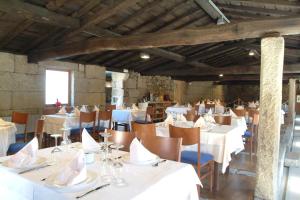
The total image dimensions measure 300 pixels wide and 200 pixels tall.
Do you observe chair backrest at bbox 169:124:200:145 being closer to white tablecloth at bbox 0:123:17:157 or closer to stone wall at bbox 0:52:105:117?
white tablecloth at bbox 0:123:17:157

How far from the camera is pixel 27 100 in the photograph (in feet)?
20.1

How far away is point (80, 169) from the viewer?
1414 mm

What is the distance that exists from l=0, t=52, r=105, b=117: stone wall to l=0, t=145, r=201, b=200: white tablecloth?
15.4 feet

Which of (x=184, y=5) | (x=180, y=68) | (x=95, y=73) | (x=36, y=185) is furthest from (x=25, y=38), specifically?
(x=180, y=68)

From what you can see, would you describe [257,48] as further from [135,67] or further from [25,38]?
[25,38]

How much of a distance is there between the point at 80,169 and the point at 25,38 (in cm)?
505

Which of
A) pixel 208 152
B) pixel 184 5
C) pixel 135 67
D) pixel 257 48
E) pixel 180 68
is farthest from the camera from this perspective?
pixel 180 68

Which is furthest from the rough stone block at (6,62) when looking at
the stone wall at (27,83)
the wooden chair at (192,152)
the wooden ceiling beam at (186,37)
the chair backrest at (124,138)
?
the wooden chair at (192,152)

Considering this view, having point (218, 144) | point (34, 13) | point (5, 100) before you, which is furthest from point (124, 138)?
point (5, 100)

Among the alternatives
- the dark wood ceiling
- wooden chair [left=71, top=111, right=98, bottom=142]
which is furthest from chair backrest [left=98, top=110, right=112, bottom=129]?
the dark wood ceiling

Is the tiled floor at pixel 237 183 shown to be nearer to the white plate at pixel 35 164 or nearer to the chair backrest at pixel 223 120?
the chair backrest at pixel 223 120

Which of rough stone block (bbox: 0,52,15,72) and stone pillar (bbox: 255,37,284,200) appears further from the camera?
rough stone block (bbox: 0,52,15,72)

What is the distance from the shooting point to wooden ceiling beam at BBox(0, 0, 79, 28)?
3.44m

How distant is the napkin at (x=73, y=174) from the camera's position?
4.44 ft
